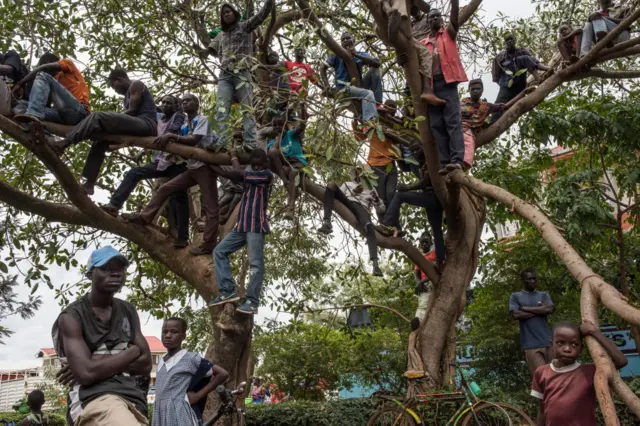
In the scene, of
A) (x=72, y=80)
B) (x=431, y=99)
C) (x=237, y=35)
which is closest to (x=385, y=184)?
(x=431, y=99)

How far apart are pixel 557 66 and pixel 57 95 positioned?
642 centimetres

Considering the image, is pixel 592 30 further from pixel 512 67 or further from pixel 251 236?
pixel 251 236

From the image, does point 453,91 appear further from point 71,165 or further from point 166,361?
point 71,165

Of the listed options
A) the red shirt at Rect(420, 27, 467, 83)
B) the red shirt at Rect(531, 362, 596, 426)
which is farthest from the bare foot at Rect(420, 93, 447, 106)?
the red shirt at Rect(531, 362, 596, 426)

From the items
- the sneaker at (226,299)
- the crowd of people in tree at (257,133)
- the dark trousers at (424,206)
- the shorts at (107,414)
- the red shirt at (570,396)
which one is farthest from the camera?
the dark trousers at (424,206)

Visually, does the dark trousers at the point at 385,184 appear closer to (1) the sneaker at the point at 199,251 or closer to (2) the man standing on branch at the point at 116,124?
(1) the sneaker at the point at 199,251

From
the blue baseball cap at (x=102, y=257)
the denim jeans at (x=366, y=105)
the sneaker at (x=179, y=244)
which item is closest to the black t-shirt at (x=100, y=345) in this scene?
the blue baseball cap at (x=102, y=257)

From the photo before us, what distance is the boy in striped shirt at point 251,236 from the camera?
6.10m

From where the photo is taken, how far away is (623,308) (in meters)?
2.71

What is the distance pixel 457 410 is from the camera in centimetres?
655

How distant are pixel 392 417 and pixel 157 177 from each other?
13.6ft

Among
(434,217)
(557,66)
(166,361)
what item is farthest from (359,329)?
(166,361)

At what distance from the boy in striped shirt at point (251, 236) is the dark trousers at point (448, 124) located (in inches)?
Result: 75.3

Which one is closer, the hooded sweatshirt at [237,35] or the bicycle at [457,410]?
the bicycle at [457,410]
